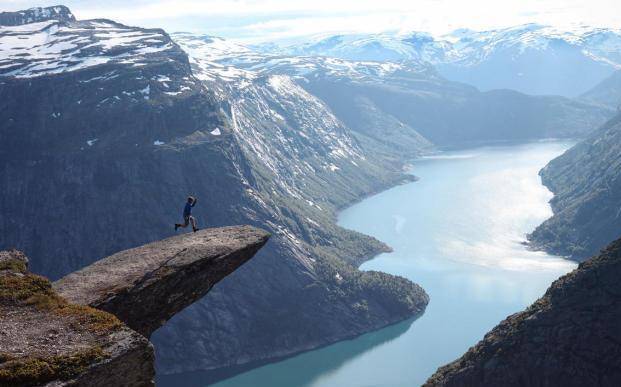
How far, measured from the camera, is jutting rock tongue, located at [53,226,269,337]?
2869 centimetres

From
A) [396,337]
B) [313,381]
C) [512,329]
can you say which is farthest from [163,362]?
[512,329]

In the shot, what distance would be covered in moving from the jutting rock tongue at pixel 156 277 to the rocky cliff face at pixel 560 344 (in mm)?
79713

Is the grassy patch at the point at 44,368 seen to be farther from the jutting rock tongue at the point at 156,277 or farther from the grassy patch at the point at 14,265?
the grassy patch at the point at 14,265

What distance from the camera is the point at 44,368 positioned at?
73.0 ft

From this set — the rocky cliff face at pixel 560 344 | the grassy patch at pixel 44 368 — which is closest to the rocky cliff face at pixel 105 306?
the grassy patch at pixel 44 368

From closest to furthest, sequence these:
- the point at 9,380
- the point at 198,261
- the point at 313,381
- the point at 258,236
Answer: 1. the point at 9,380
2. the point at 198,261
3. the point at 258,236
4. the point at 313,381

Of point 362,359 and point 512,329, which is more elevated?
point 512,329

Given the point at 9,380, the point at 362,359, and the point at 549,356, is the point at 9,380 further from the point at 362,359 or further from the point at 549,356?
the point at 362,359

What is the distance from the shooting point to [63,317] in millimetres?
25141

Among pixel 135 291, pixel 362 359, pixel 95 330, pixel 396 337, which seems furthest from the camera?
pixel 396 337

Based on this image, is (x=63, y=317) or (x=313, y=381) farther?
(x=313, y=381)

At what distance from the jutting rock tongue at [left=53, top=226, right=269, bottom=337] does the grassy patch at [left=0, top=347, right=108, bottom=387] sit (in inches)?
180

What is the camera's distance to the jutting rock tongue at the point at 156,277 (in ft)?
94.1

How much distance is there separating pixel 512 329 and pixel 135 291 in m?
88.7
